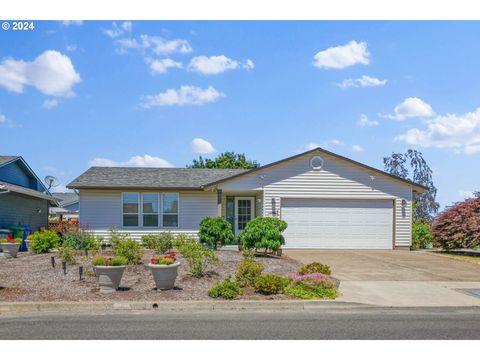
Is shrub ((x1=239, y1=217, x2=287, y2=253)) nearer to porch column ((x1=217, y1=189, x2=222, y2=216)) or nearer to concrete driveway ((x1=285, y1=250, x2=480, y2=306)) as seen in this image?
concrete driveway ((x1=285, y1=250, x2=480, y2=306))

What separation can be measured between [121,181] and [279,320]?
16.0 m

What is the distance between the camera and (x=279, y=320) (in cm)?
844

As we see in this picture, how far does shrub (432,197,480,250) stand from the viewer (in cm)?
2084

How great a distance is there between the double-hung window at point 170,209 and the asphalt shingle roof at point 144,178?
0.68 meters

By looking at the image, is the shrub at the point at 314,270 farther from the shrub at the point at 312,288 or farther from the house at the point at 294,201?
the house at the point at 294,201

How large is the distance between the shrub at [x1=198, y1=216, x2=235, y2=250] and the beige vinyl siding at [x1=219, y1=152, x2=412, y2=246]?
3.96m

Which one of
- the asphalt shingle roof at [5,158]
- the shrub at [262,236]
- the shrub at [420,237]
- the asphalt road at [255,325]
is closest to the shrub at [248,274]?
the asphalt road at [255,325]

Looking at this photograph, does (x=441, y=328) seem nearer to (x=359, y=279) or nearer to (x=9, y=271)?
(x=359, y=279)

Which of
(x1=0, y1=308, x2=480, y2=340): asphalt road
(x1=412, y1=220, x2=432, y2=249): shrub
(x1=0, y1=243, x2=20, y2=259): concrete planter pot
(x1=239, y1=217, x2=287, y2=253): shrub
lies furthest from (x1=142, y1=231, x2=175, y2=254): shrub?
(x1=412, y1=220, x2=432, y2=249): shrub

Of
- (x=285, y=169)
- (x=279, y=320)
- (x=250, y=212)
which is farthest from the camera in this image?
(x=250, y=212)

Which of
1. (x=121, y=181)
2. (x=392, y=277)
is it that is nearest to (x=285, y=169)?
(x=121, y=181)

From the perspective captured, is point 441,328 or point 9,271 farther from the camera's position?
point 9,271

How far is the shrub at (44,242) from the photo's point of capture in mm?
17109

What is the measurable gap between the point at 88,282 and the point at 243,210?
1313cm
